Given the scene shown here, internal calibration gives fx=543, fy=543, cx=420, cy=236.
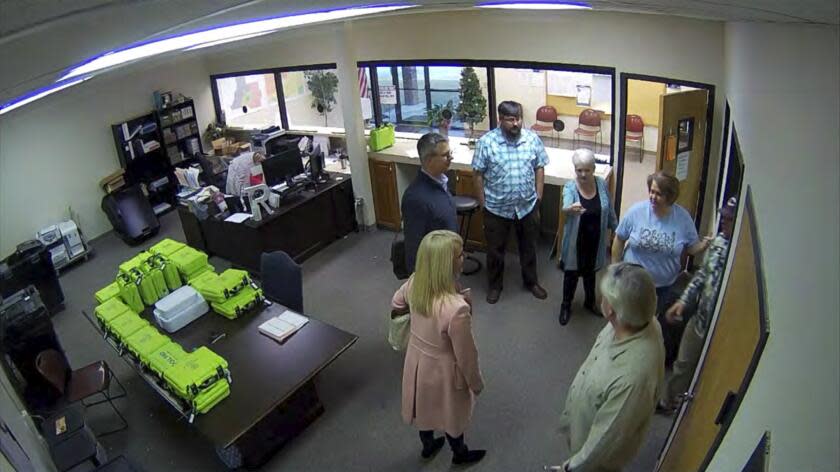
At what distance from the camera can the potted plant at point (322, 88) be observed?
8.30 metres

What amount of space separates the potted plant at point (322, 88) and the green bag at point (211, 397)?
5917 millimetres

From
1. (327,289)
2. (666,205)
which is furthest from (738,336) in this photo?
(327,289)

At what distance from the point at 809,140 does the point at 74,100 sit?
836 cm

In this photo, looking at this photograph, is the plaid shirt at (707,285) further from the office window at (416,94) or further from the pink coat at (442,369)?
the office window at (416,94)

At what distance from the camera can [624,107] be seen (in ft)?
17.1

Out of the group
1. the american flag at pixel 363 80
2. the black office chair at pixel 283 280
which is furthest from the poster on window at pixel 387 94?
the black office chair at pixel 283 280

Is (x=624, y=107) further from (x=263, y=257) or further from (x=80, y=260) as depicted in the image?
(x=80, y=260)

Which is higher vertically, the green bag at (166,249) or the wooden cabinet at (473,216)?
the green bag at (166,249)

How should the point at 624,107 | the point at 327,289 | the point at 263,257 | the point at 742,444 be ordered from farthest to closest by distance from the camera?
the point at 327,289 < the point at 624,107 < the point at 263,257 < the point at 742,444

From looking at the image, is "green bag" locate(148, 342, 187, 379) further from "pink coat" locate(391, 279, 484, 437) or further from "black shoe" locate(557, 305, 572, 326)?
"black shoe" locate(557, 305, 572, 326)

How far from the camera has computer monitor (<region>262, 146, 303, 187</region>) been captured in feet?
20.2

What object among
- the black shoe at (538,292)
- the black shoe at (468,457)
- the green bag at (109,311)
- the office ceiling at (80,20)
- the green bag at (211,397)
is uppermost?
the office ceiling at (80,20)

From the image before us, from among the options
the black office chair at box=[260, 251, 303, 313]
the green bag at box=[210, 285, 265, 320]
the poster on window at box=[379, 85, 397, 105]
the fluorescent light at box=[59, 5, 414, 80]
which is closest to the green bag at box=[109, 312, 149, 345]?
the green bag at box=[210, 285, 265, 320]

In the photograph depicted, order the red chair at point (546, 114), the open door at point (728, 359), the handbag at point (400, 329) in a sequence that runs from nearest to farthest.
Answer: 1. the open door at point (728, 359)
2. the handbag at point (400, 329)
3. the red chair at point (546, 114)
